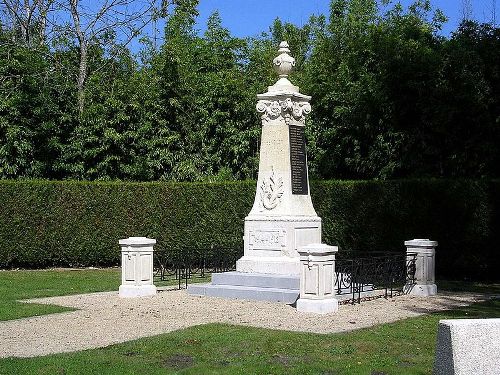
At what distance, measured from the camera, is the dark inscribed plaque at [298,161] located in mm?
14945

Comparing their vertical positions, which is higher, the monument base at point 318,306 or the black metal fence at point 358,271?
the black metal fence at point 358,271

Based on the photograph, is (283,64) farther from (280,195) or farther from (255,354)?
(255,354)

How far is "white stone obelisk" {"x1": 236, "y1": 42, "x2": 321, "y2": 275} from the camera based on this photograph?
14.6m

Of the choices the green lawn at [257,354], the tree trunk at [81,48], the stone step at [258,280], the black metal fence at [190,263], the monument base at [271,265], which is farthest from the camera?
the tree trunk at [81,48]

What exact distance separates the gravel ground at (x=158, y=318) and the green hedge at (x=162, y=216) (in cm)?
491

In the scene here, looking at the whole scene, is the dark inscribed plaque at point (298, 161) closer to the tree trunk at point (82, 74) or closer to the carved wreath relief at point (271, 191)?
the carved wreath relief at point (271, 191)

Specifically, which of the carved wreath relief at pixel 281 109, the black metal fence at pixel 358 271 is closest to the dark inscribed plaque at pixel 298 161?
the carved wreath relief at pixel 281 109

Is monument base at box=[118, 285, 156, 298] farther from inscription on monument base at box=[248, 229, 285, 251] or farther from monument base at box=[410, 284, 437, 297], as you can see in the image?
monument base at box=[410, 284, 437, 297]

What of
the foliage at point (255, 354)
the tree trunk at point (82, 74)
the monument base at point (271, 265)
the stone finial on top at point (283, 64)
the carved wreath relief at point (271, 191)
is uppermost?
the tree trunk at point (82, 74)

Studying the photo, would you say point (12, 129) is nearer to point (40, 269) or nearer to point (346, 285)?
point (40, 269)

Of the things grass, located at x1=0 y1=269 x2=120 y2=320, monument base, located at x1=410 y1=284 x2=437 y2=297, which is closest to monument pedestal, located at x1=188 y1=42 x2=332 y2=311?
monument base, located at x1=410 y1=284 x2=437 y2=297

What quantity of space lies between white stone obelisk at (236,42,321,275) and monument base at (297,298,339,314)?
194 cm

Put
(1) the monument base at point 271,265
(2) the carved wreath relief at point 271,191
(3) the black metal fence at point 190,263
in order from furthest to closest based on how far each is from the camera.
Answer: (3) the black metal fence at point 190,263, (2) the carved wreath relief at point 271,191, (1) the monument base at point 271,265

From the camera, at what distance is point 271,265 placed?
572 inches
